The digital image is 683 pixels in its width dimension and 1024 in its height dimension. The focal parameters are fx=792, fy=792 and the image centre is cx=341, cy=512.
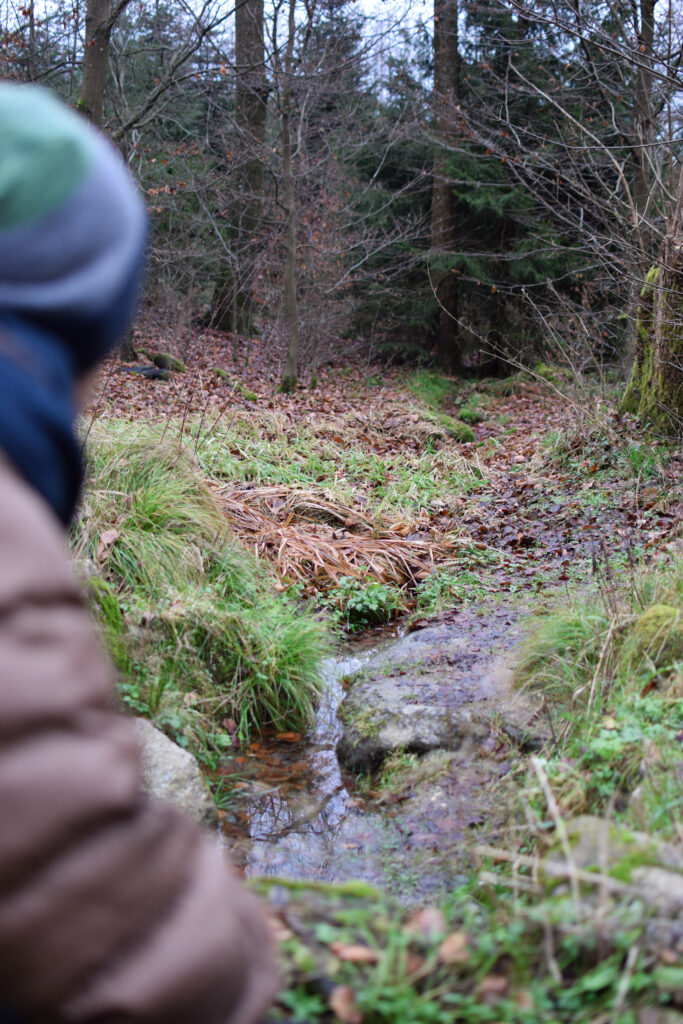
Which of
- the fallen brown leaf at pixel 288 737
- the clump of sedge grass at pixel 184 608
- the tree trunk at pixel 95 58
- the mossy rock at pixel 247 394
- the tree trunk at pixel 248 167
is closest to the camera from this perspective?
the clump of sedge grass at pixel 184 608

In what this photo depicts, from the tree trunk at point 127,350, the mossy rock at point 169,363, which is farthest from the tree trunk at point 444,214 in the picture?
the tree trunk at point 127,350

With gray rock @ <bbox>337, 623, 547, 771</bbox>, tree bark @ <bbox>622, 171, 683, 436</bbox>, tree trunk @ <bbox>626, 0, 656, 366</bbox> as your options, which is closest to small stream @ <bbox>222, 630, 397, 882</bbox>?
gray rock @ <bbox>337, 623, 547, 771</bbox>

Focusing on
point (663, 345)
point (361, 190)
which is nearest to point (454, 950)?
point (663, 345)

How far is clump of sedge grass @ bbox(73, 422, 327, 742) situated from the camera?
12.5 feet

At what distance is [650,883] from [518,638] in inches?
129

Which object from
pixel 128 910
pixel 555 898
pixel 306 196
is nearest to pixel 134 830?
pixel 128 910

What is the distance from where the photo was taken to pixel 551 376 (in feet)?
50.4

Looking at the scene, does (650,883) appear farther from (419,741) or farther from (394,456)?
(394,456)

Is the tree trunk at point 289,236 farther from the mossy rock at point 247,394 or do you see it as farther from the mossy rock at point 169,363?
the mossy rock at point 169,363

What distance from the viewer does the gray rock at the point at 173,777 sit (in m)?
3.13

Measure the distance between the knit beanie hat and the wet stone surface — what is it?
8.03 ft

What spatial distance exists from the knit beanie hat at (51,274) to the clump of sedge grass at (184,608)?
2761 millimetres

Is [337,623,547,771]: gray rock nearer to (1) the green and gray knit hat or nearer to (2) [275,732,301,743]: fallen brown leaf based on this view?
(2) [275,732,301,743]: fallen brown leaf

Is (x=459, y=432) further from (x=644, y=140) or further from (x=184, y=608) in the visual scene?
(x=184, y=608)
